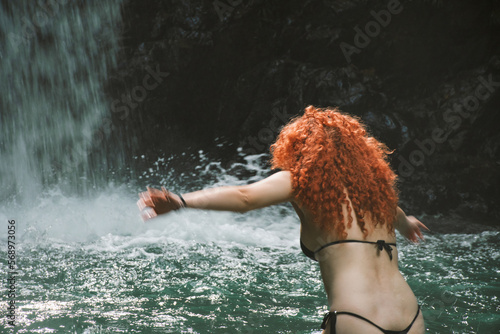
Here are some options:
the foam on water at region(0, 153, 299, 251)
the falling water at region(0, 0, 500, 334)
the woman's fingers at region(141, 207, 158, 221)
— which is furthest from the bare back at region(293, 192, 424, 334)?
the foam on water at region(0, 153, 299, 251)

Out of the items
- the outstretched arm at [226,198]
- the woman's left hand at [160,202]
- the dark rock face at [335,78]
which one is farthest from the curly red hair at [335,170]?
the dark rock face at [335,78]

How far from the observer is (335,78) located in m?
10.6

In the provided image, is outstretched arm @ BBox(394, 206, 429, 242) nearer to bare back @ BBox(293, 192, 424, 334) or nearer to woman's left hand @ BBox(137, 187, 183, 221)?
bare back @ BBox(293, 192, 424, 334)

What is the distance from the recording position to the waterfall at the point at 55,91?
38.4ft

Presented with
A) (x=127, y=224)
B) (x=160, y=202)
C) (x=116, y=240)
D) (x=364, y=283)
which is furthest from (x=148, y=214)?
(x=127, y=224)

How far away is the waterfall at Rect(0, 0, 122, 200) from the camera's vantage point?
11695mm

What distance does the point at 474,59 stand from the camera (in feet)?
32.6

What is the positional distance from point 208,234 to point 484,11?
25.9 ft

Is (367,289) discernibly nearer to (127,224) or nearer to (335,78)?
(127,224)

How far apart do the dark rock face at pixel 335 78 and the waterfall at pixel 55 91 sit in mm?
606

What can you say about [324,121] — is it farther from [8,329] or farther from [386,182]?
[8,329]

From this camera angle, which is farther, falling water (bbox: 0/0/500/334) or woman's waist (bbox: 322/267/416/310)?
falling water (bbox: 0/0/500/334)

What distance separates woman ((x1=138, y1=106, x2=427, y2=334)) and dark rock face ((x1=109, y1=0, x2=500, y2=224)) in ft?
24.8

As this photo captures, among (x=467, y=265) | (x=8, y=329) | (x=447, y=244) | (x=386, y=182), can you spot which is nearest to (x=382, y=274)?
(x=386, y=182)
